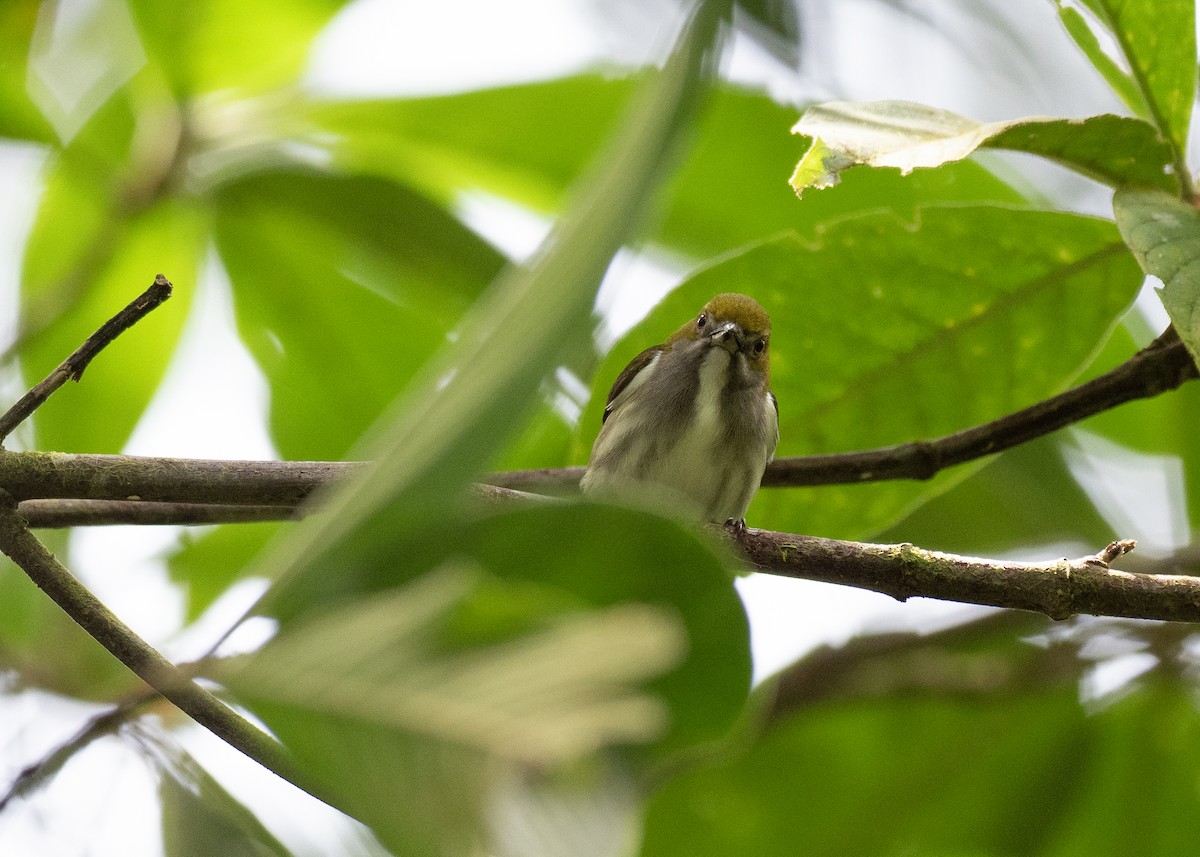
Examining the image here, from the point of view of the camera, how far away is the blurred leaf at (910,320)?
1828mm

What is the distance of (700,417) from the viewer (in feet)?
9.27

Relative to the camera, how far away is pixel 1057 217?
178cm

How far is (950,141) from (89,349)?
→ 0.97m

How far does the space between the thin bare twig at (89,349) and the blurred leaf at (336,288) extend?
47.6 inches

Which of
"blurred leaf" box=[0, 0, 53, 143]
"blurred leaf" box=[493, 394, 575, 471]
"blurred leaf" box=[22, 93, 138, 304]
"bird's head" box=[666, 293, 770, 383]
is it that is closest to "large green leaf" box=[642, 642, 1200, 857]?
"blurred leaf" box=[493, 394, 575, 471]

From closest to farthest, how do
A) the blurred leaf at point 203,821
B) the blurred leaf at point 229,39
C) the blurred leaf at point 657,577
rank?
1. the blurred leaf at point 657,577
2. the blurred leaf at point 203,821
3. the blurred leaf at point 229,39

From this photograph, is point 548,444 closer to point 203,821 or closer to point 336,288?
point 336,288

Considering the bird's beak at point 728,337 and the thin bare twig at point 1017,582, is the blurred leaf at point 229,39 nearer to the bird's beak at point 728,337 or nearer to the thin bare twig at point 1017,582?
the bird's beak at point 728,337

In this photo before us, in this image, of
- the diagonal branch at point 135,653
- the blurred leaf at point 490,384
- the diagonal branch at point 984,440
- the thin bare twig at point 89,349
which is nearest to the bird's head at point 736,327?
the diagonal branch at point 984,440

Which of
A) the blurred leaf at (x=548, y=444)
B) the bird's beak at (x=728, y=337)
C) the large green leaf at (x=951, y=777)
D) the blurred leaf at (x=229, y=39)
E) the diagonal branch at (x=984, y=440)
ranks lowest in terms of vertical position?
the large green leaf at (x=951, y=777)

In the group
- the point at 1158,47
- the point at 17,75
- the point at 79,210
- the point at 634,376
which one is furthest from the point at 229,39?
the point at 1158,47

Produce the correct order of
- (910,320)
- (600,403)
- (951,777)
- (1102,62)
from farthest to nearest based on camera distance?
(951,777) < (600,403) < (910,320) < (1102,62)

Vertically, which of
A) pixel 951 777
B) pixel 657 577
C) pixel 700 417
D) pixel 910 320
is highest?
pixel 700 417

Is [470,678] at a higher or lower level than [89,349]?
lower
